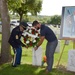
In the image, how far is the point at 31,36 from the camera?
1084 centimetres

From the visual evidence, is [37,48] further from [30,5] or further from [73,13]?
[30,5]

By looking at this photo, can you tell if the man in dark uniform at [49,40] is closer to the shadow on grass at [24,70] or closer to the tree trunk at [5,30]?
the shadow on grass at [24,70]

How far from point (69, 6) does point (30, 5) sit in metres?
32.1

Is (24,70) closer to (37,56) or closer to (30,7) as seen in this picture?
(37,56)

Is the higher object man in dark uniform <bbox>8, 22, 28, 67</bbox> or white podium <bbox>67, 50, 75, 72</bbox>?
man in dark uniform <bbox>8, 22, 28, 67</bbox>

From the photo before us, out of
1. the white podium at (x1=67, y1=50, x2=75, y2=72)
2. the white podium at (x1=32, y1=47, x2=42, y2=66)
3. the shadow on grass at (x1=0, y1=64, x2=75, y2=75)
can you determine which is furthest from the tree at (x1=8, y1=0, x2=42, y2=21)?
the white podium at (x1=67, y1=50, x2=75, y2=72)

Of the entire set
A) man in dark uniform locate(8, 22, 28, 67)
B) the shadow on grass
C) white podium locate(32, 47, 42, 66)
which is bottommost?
the shadow on grass

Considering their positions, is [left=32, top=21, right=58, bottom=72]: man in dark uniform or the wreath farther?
the wreath

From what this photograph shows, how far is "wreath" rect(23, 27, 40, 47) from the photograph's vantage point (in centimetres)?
1085

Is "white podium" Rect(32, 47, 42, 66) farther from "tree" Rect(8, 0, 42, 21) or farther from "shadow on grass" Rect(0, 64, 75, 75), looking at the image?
"tree" Rect(8, 0, 42, 21)

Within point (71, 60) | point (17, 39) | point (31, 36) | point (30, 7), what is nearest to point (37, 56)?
point (31, 36)

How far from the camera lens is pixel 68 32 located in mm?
10203

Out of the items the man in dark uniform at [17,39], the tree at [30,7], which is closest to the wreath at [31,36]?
the man in dark uniform at [17,39]

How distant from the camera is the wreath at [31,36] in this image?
35.6 ft
